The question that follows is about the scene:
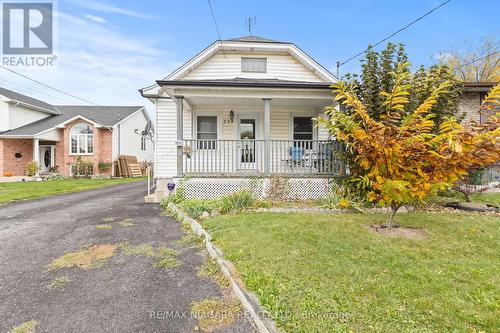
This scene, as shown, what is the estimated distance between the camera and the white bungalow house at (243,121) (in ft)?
26.4

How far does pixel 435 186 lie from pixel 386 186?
0.87 meters

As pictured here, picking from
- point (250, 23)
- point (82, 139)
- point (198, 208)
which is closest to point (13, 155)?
point (82, 139)

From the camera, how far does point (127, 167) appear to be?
71.1 feet

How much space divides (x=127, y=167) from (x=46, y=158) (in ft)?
20.7

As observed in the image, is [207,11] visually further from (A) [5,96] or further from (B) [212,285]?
(A) [5,96]

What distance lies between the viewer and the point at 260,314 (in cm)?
250

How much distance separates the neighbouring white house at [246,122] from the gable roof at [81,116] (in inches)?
530

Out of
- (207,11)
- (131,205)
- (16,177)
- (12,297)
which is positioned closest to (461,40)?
(207,11)

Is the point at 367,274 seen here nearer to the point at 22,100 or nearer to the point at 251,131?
the point at 251,131

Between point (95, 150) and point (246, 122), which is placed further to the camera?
point (95, 150)

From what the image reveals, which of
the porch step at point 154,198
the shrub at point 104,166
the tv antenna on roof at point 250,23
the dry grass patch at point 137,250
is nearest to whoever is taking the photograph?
the dry grass patch at point 137,250

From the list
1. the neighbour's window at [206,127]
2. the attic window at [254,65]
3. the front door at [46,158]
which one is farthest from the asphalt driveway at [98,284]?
the front door at [46,158]

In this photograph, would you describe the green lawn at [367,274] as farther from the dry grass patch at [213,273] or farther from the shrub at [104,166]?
the shrub at [104,166]

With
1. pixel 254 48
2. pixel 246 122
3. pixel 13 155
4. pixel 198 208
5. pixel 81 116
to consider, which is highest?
pixel 254 48
